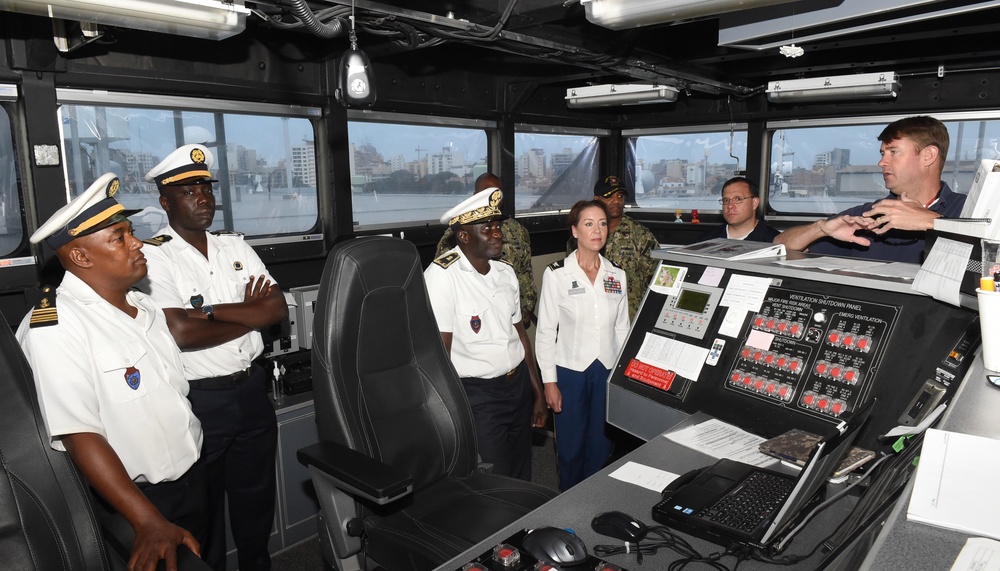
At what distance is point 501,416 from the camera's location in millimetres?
2830

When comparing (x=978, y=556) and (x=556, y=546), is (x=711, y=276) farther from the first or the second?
(x=978, y=556)

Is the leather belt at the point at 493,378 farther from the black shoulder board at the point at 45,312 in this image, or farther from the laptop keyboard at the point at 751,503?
the black shoulder board at the point at 45,312

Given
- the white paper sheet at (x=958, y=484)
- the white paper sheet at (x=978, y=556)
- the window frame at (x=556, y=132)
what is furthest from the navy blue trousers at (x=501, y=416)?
the window frame at (x=556, y=132)

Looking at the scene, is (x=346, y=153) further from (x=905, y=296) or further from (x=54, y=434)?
(x=905, y=296)

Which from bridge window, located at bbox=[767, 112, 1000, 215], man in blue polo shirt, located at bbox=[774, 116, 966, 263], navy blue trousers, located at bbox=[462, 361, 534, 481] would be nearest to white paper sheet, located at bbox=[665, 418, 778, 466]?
man in blue polo shirt, located at bbox=[774, 116, 966, 263]

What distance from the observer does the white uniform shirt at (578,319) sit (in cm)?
313

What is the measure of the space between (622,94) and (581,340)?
96.1 inches

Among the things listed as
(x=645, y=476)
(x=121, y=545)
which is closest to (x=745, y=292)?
(x=645, y=476)

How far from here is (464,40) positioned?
308 centimetres

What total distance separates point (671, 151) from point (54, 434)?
19.1 feet

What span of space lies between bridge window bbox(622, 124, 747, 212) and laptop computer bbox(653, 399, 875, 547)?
490 centimetres

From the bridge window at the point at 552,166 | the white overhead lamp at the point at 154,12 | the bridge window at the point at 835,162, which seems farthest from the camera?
the bridge window at the point at 552,166

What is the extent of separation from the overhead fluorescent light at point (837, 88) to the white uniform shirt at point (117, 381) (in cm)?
431

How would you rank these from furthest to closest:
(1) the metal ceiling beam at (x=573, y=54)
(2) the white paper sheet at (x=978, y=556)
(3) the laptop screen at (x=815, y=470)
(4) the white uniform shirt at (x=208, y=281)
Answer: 1. (1) the metal ceiling beam at (x=573, y=54)
2. (4) the white uniform shirt at (x=208, y=281)
3. (3) the laptop screen at (x=815, y=470)
4. (2) the white paper sheet at (x=978, y=556)
